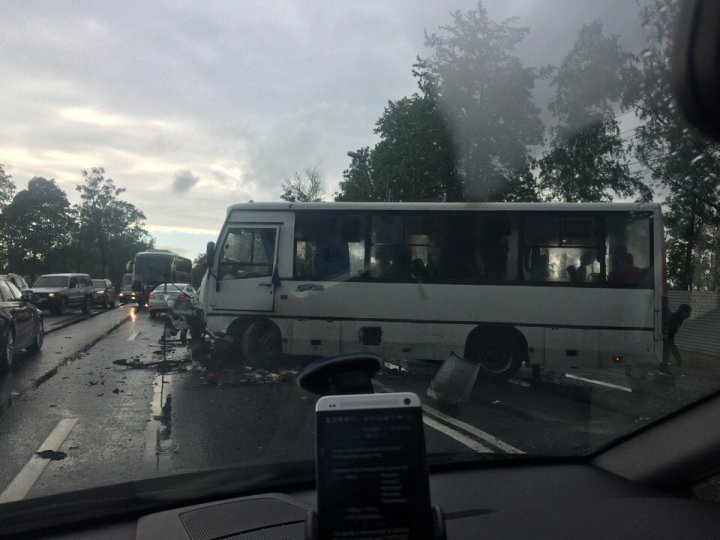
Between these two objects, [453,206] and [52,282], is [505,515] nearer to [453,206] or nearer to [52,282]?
[453,206]

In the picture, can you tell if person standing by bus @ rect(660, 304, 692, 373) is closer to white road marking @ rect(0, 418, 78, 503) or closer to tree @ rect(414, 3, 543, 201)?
tree @ rect(414, 3, 543, 201)

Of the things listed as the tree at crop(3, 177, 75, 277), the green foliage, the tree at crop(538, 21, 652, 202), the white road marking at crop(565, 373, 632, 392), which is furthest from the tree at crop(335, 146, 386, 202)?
the tree at crop(3, 177, 75, 277)

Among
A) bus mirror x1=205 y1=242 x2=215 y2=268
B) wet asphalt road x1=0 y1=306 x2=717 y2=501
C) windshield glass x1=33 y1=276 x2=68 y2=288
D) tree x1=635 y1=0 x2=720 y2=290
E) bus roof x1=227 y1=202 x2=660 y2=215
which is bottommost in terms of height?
wet asphalt road x1=0 y1=306 x2=717 y2=501

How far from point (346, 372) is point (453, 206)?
9.07 meters

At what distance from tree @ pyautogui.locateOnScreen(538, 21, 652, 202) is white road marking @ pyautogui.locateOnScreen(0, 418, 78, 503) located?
5.15 m

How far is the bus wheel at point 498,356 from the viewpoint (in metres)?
10.6

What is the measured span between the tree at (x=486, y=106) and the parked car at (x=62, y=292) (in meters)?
21.1

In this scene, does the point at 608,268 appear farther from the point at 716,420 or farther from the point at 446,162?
the point at 716,420

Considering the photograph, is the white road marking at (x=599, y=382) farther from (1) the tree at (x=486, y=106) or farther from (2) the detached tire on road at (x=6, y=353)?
(2) the detached tire on road at (x=6, y=353)

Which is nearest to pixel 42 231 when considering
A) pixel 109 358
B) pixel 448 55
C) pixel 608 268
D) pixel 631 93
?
pixel 109 358

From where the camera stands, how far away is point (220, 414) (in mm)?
7434

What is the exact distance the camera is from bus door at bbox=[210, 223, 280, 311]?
11406 millimetres

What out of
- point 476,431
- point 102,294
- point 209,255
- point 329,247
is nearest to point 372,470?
point 476,431

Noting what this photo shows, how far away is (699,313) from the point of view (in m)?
8.19
